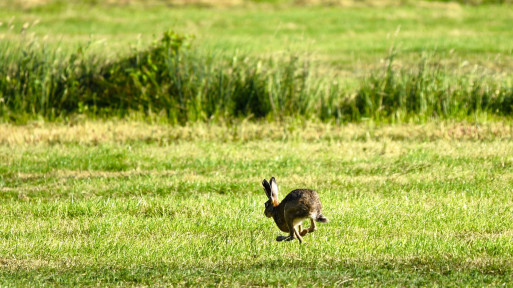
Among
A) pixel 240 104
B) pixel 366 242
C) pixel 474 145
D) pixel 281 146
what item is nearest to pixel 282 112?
pixel 240 104

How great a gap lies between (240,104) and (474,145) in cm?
442

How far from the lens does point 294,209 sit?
6.65 meters

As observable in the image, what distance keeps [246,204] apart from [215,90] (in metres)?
5.94

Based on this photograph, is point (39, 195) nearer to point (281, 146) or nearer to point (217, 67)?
point (281, 146)

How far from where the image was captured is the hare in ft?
21.6

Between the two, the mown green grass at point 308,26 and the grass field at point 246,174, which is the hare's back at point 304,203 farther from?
the mown green grass at point 308,26

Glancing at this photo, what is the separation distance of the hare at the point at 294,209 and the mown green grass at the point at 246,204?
0.73 ft

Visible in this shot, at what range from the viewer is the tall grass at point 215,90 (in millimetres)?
14289

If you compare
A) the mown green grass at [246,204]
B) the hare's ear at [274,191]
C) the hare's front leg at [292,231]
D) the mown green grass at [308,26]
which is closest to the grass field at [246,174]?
the mown green grass at [246,204]

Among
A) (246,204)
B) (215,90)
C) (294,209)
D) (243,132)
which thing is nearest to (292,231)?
(294,209)

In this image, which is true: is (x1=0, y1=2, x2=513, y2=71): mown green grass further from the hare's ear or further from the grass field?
the hare's ear

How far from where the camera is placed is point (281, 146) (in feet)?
40.5

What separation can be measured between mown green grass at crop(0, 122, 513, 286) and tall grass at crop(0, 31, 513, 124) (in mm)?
772

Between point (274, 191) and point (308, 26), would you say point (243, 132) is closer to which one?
point (274, 191)
